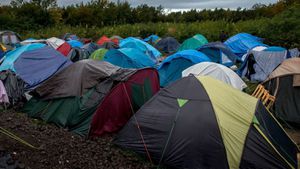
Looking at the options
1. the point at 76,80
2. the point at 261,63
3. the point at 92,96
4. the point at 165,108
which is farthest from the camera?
the point at 261,63

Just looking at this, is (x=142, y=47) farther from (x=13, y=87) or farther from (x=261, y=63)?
(x=13, y=87)

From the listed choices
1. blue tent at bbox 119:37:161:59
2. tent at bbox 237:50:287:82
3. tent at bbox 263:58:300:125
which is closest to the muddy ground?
tent at bbox 263:58:300:125

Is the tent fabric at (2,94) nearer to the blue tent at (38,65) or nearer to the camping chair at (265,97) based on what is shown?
the blue tent at (38,65)

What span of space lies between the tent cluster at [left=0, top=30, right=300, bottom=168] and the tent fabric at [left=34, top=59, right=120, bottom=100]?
25mm

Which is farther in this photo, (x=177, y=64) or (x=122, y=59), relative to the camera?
(x=122, y=59)

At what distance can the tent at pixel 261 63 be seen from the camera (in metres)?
12.8

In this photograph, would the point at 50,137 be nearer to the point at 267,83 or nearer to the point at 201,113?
the point at 201,113

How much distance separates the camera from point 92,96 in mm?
7906

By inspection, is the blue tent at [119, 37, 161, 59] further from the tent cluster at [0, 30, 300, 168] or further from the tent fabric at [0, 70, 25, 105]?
the tent fabric at [0, 70, 25, 105]

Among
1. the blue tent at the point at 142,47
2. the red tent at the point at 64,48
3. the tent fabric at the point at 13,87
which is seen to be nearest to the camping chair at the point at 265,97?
the tent fabric at the point at 13,87

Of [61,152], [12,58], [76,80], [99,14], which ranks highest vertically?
[99,14]

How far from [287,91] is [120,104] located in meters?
4.44

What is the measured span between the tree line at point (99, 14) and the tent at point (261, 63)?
71.7 feet

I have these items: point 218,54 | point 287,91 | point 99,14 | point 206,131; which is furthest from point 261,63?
point 99,14
